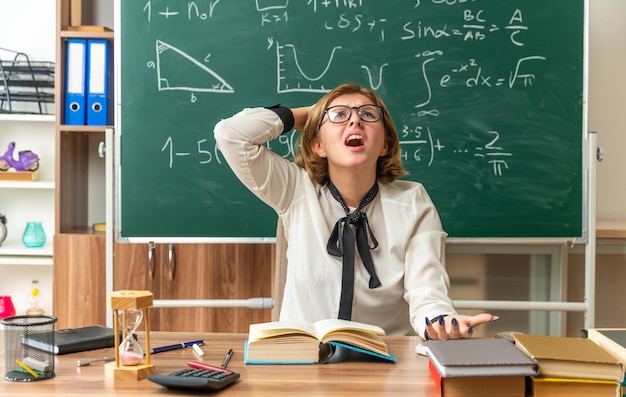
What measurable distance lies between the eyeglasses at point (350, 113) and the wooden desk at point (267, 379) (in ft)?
2.29

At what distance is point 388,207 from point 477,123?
109 cm

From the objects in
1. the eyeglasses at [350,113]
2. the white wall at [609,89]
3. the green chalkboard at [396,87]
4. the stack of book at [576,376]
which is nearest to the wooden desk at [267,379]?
the stack of book at [576,376]

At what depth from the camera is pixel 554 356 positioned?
1237 millimetres

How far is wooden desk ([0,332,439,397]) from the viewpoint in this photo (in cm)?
130

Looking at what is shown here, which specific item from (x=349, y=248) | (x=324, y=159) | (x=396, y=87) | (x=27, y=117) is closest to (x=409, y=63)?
(x=396, y=87)

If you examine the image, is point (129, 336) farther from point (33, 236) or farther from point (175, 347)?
point (33, 236)

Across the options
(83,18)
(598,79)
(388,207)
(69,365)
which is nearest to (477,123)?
(598,79)

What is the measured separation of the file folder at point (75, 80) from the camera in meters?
3.10

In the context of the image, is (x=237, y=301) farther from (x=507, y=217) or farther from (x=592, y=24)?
(x=592, y=24)

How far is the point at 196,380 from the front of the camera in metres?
1.29

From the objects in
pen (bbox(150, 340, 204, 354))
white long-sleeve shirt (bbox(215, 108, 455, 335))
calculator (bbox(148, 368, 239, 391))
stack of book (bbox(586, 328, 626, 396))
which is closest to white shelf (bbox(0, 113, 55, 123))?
white long-sleeve shirt (bbox(215, 108, 455, 335))

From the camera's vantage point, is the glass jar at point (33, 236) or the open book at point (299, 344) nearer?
the open book at point (299, 344)

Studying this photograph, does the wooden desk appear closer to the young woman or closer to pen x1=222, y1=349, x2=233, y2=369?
pen x1=222, y1=349, x2=233, y2=369

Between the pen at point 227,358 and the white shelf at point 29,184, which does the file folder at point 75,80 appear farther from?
the pen at point 227,358
